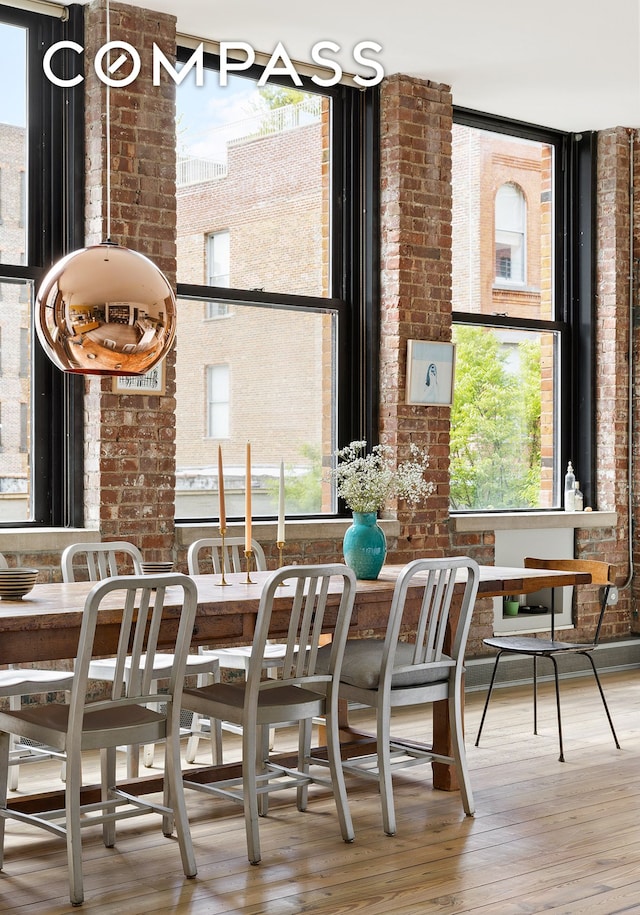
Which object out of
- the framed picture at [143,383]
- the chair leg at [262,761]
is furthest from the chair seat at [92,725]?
the framed picture at [143,383]

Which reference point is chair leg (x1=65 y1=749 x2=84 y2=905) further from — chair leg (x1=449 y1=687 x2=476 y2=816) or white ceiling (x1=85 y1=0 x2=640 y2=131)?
white ceiling (x1=85 y1=0 x2=640 y2=131)

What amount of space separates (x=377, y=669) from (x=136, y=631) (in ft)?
3.53

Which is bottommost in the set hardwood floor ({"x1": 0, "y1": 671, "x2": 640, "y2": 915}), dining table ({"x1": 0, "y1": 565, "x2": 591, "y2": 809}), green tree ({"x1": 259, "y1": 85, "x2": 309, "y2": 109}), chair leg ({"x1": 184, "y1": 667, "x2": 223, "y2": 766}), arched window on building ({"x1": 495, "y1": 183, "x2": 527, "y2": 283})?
hardwood floor ({"x1": 0, "y1": 671, "x2": 640, "y2": 915})

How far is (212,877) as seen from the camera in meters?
3.47

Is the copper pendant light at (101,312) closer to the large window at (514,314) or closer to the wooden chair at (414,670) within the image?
the wooden chair at (414,670)

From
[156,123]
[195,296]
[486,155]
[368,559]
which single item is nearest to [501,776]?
[368,559]

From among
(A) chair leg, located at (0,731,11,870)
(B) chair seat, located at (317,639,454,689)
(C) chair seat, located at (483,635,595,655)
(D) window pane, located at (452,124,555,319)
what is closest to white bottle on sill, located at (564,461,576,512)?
(D) window pane, located at (452,124,555,319)

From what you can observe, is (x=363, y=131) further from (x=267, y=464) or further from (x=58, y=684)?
(x=58, y=684)

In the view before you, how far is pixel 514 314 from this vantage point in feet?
23.8

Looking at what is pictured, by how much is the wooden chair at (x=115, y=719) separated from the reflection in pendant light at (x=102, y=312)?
0.64 meters

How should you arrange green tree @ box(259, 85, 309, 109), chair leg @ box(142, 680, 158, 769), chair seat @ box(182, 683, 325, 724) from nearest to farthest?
1. chair seat @ box(182, 683, 325, 724)
2. chair leg @ box(142, 680, 158, 769)
3. green tree @ box(259, 85, 309, 109)

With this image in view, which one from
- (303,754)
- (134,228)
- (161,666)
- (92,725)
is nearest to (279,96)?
(134,228)

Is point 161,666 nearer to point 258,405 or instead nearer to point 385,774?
point 385,774

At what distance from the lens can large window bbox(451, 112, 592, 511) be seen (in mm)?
6926
